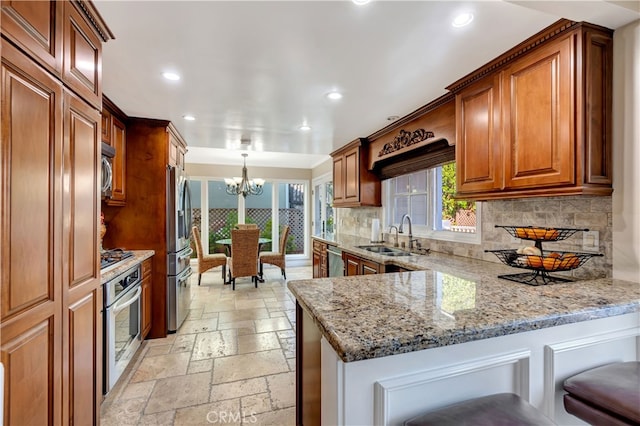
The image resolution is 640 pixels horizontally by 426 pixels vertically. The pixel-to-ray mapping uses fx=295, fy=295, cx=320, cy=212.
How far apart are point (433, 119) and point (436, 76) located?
0.59 meters

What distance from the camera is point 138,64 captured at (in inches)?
75.8

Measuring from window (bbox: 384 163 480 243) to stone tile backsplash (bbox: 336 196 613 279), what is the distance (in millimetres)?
111

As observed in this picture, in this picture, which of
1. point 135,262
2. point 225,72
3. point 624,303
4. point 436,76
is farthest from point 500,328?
point 135,262

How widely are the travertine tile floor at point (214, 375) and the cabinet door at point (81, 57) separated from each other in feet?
6.34

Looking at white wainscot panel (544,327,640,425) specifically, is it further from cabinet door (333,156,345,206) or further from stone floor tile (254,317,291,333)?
cabinet door (333,156,345,206)

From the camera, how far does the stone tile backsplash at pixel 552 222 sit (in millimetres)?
1602

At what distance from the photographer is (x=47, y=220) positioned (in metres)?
1.15

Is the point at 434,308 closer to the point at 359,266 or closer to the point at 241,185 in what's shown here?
the point at 359,266

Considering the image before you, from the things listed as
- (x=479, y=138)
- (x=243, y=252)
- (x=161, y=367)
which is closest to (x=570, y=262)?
(x=479, y=138)

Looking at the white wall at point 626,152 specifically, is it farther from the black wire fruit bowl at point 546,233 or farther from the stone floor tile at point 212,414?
the stone floor tile at point 212,414

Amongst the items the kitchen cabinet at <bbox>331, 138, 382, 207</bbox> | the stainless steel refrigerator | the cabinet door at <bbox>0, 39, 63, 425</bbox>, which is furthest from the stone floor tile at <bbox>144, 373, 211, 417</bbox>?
the kitchen cabinet at <bbox>331, 138, 382, 207</bbox>

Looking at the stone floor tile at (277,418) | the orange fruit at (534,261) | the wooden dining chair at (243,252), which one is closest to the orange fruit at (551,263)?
the orange fruit at (534,261)

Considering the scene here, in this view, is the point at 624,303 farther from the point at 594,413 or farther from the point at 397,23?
the point at 397,23

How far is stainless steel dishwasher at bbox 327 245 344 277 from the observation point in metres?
3.74
